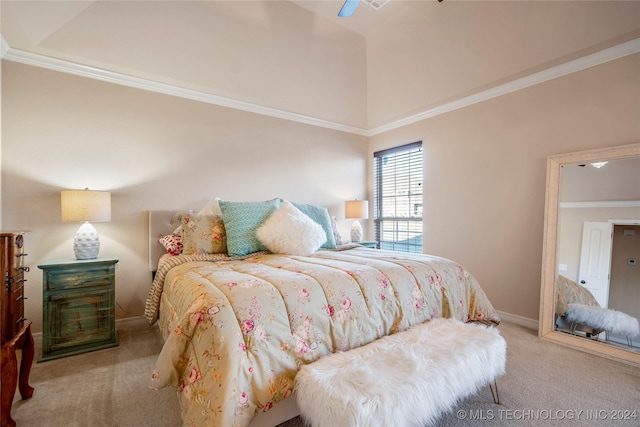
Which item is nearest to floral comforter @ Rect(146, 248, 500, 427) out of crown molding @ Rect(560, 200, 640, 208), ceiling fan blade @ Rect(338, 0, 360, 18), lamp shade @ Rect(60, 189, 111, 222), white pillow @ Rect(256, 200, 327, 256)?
white pillow @ Rect(256, 200, 327, 256)

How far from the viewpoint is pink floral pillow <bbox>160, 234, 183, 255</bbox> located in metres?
2.63

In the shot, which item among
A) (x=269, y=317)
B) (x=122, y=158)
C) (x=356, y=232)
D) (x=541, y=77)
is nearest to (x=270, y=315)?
(x=269, y=317)

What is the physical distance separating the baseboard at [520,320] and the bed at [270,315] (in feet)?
3.45

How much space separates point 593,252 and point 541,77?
1.63m

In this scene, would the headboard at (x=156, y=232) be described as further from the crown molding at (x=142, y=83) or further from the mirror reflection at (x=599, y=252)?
the mirror reflection at (x=599, y=252)

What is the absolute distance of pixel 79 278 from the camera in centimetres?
224

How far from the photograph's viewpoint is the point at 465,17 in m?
2.88

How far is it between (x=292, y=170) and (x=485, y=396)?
3013mm

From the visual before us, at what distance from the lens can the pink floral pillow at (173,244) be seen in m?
2.63

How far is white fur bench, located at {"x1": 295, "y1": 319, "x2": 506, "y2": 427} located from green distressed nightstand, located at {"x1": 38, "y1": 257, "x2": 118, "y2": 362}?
6.47 ft

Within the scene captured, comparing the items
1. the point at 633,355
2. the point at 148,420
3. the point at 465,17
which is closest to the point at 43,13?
the point at 148,420

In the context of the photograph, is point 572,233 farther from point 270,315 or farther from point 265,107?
point 265,107

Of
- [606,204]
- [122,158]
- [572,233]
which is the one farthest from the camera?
[122,158]

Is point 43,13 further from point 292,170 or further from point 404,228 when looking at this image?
point 404,228
